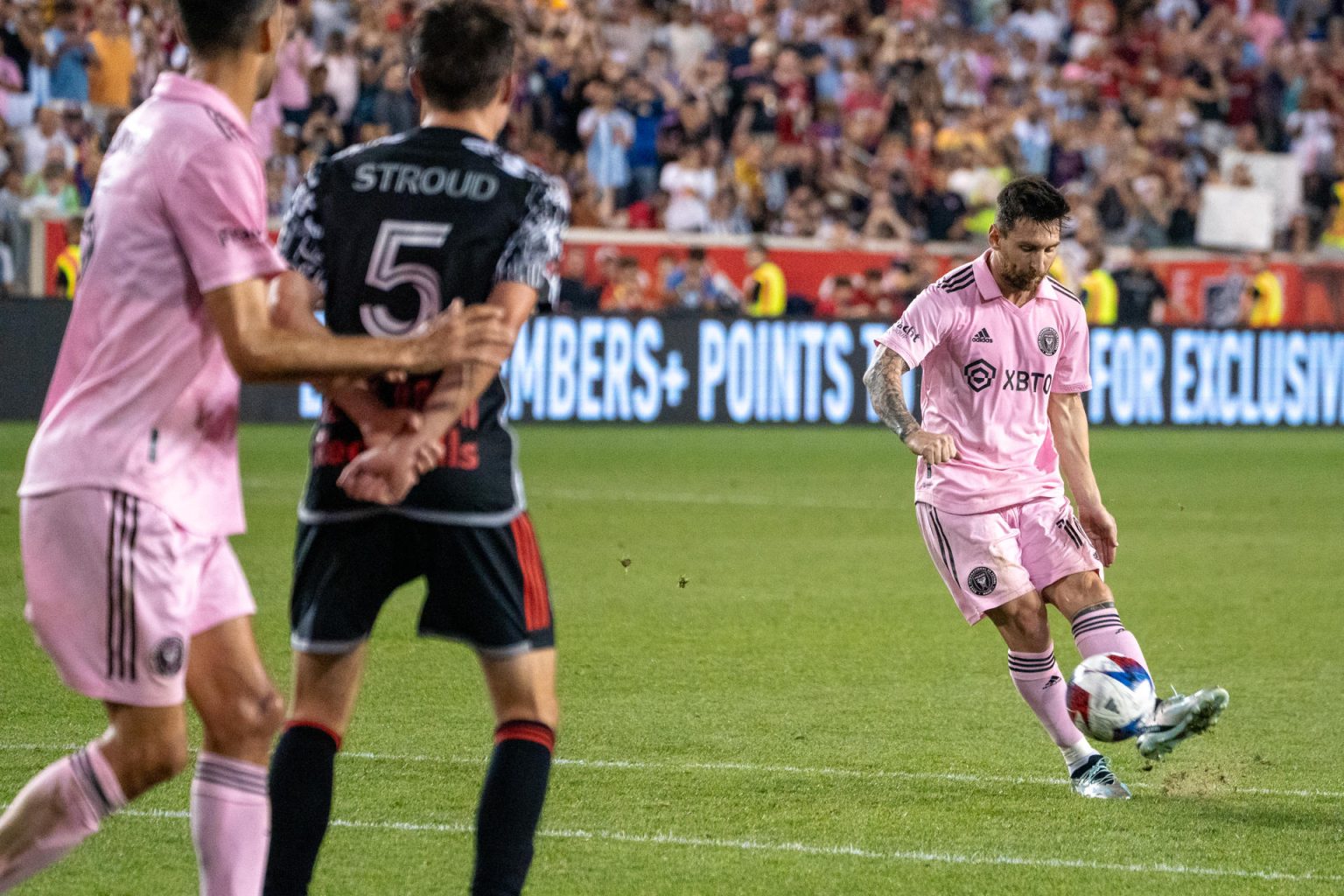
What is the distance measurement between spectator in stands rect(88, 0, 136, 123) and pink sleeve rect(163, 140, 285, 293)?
16.5m

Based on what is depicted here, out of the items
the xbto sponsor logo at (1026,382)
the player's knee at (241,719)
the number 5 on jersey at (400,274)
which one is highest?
the number 5 on jersey at (400,274)

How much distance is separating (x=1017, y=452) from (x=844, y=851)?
1573 millimetres

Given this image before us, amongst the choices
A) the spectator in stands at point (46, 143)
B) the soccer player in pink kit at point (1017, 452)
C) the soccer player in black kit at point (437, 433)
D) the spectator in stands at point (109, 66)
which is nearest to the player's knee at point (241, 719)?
the soccer player in black kit at point (437, 433)

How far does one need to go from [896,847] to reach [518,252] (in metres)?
2.07

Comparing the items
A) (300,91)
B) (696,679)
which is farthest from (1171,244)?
(696,679)

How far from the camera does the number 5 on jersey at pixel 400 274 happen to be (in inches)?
145

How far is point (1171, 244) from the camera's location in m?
23.2

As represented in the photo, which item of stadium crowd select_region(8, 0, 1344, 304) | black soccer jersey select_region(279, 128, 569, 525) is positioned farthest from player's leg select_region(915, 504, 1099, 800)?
stadium crowd select_region(8, 0, 1344, 304)

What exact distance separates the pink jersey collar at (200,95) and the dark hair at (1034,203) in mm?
2819

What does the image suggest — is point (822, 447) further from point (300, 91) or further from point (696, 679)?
point (696, 679)

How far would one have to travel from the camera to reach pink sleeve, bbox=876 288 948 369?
19.2 feet

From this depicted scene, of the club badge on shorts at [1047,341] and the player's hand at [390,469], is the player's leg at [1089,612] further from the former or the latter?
the player's hand at [390,469]

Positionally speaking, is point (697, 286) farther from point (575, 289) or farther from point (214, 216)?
point (214, 216)

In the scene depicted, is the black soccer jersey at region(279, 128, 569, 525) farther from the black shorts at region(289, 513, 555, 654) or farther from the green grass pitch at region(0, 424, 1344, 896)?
the green grass pitch at region(0, 424, 1344, 896)
